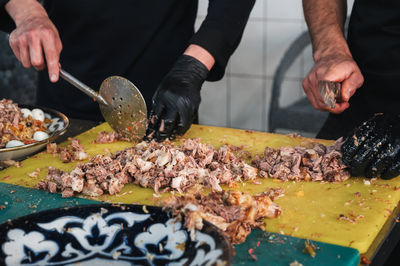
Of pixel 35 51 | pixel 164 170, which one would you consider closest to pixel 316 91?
pixel 164 170

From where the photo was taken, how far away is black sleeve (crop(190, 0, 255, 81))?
1.89 metres

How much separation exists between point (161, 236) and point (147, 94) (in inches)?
52.5

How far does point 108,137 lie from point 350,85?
0.90m

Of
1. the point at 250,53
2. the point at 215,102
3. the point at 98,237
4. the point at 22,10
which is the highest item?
the point at 22,10

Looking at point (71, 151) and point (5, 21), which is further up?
point (5, 21)

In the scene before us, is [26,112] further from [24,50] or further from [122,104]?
[122,104]

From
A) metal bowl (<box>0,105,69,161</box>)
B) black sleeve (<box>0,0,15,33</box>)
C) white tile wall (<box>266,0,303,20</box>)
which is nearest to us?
metal bowl (<box>0,105,69,161</box>)

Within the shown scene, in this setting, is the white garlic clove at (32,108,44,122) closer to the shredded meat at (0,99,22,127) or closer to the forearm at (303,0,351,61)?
the shredded meat at (0,99,22,127)

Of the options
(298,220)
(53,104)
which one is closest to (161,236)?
(298,220)

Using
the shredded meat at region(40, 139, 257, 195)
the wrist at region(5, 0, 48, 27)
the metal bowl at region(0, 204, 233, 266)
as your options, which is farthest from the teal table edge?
the wrist at region(5, 0, 48, 27)

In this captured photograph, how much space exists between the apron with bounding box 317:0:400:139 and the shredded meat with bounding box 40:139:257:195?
74cm

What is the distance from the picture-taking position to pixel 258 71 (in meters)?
3.78

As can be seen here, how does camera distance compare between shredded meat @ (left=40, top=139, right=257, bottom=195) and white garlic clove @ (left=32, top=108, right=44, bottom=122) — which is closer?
shredded meat @ (left=40, top=139, right=257, bottom=195)

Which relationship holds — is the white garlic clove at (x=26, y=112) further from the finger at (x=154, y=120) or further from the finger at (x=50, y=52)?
the finger at (x=154, y=120)
